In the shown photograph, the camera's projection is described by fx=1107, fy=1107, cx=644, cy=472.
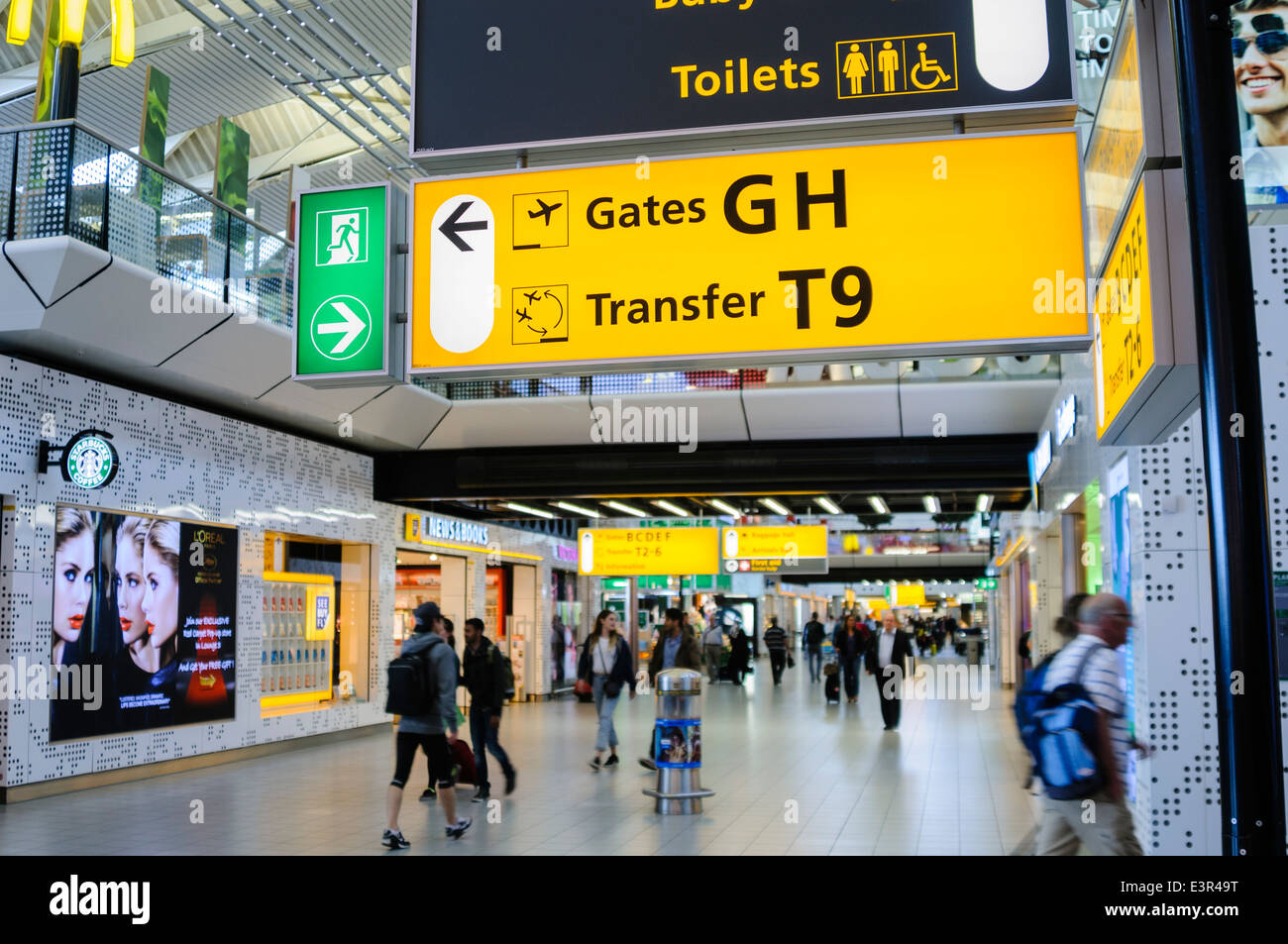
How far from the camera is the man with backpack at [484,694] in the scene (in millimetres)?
9930

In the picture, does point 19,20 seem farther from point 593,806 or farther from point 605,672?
point 605,672

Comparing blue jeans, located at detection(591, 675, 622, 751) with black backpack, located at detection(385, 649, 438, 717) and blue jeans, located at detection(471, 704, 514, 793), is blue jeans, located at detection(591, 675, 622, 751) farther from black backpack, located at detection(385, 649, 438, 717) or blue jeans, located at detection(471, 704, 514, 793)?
black backpack, located at detection(385, 649, 438, 717)

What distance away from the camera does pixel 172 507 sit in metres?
12.2

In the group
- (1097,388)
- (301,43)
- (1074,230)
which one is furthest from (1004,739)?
(301,43)

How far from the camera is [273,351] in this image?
478 inches

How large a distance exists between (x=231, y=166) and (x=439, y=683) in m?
7.41

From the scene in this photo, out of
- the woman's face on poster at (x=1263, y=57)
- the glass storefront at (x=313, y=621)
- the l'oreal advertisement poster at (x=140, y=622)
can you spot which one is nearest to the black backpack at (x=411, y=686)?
the l'oreal advertisement poster at (x=140, y=622)

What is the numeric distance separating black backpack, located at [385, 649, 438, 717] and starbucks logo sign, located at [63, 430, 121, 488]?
4855 mm

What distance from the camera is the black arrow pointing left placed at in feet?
14.3

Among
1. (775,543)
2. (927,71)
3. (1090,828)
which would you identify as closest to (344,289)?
(927,71)

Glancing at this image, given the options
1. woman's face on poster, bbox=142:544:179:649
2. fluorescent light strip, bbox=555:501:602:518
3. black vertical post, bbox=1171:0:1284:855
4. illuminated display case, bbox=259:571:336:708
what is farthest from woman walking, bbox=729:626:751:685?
black vertical post, bbox=1171:0:1284:855

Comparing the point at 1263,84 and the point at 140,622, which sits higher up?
the point at 1263,84

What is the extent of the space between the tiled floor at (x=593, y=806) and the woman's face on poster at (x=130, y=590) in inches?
61.0
